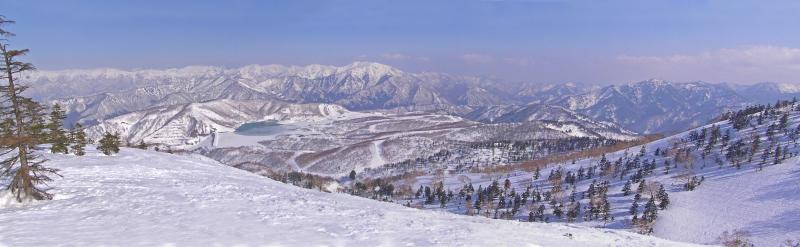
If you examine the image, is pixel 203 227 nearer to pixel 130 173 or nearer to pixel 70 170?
pixel 130 173

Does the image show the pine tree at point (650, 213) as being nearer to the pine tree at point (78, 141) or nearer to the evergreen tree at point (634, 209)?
the evergreen tree at point (634, 209)

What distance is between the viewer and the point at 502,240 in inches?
998

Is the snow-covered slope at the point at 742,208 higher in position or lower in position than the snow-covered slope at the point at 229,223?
lower

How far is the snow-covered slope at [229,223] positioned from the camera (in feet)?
73.7

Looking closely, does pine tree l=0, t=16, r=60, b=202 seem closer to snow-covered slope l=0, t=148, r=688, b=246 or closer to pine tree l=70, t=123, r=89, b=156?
snow-covered slope l=0, t=148, r=688, b=246

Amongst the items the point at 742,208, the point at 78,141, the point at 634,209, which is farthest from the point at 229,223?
the point at 742,208

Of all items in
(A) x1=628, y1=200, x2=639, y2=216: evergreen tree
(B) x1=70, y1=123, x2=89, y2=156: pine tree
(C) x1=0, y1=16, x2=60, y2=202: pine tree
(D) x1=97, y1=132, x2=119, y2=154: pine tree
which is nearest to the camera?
(C) x1=0, y1=16, x2=60, y2=202: pine tree

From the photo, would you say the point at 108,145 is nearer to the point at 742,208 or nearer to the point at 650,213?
the point at 650,213

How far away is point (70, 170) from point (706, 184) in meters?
227

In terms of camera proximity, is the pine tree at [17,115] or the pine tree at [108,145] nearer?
the pine tree at [17,115]

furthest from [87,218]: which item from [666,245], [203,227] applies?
[666,245]

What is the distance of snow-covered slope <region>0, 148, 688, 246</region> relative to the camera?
73.7ft

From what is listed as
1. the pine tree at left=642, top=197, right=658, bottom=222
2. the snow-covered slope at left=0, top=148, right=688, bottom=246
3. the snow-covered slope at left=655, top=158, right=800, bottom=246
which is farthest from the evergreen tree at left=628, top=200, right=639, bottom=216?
the snow-covered slope at left=0, top=148, right=688, bottom=246

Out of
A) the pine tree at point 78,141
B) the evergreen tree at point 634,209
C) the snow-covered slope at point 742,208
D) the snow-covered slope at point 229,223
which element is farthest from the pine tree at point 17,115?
the evergreen tree at point 634,209
